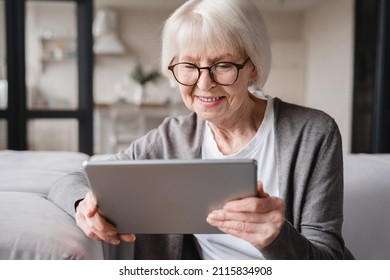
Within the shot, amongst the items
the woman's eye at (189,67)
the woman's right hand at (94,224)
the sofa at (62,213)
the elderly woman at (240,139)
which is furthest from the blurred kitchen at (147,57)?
the woman's right hand at (94,224)

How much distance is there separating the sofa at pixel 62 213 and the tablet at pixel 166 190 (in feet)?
0.25

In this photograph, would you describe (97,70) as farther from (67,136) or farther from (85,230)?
(85,230)

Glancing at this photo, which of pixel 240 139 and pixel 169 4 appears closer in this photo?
pixel 240 139

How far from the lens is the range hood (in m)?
6.04

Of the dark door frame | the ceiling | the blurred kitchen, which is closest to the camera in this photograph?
the dark door frame

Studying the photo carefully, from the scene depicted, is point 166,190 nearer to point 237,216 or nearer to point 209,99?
point 237,216

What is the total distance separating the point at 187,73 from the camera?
0.82 m

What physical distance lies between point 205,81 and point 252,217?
29cm

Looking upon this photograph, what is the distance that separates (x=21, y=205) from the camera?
0.72m

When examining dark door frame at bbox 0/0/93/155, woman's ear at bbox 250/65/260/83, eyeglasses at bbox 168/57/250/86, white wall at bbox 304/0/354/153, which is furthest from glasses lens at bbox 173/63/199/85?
white wall at bbox 304/0/354/153

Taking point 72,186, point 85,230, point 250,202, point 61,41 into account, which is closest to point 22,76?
point 72,186

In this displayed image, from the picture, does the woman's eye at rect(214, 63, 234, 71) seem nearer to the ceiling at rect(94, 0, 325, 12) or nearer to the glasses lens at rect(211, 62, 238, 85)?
the glasses lens at rect(211, 62, 238, 85)

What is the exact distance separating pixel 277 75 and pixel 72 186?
5757 millimetres

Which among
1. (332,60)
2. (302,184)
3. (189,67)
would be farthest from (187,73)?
(332,60)
